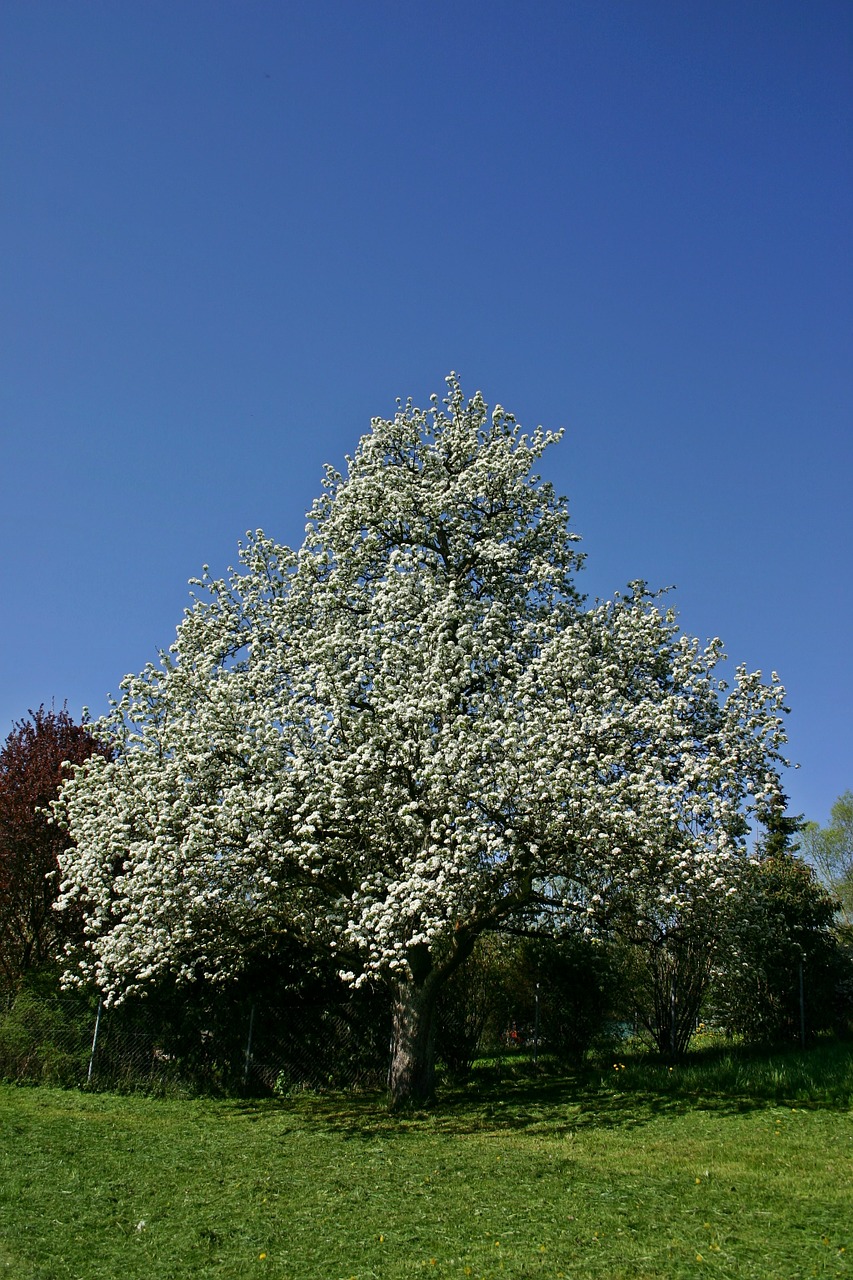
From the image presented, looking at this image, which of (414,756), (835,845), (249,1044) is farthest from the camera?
(835,845)

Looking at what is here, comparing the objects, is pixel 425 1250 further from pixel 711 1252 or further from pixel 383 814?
pixel 383 814

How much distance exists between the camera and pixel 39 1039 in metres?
17.7

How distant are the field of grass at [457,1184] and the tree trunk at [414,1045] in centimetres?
46

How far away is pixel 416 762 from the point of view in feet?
46.3

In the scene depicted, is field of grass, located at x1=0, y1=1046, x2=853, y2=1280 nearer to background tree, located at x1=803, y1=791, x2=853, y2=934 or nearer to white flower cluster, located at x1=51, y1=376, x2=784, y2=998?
white flower cluster, located at x1=51, y1=376, x2=784, y2=998

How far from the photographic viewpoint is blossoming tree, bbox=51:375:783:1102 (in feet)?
43.8

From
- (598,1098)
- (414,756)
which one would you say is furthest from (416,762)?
(598,1098)

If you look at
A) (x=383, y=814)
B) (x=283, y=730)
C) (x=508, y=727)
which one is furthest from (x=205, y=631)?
(x=508, y=727)

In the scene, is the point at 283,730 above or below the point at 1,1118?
above

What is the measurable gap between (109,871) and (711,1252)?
11361 millimetres

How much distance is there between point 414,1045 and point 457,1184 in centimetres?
588

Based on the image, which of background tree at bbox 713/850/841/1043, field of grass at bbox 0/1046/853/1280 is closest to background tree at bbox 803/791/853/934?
background tree at bbox 713/850/841/1043

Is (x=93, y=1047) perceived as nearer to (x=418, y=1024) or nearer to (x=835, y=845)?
(x=418, y=1024)

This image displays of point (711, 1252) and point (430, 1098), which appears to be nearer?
point (711, 1252)
